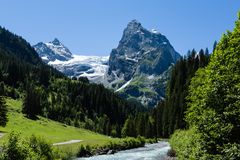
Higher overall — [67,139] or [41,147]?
[67,139]

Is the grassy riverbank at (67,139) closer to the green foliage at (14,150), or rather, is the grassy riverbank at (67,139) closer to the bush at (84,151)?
the bush at (84,151)

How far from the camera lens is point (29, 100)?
182 meters

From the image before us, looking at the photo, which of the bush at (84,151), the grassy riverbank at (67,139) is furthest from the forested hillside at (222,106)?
the bush at (84,151)

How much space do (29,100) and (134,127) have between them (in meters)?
49.1

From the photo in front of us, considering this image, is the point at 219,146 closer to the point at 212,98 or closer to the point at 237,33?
the point at 212,98

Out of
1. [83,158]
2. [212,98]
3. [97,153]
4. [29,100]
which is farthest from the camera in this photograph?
[29,100]

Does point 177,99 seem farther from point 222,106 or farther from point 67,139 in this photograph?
point 222,106

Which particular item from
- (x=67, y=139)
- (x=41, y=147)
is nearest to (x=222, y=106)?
(x=41, y=147)

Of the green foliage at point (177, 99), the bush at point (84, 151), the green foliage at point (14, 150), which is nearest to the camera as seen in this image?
the green foliage at point (14, 150)

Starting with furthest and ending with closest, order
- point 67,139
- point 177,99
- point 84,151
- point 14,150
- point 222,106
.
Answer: point 177,99 → point 67,139 → point 84,151 → point 222,106 → point 14,150

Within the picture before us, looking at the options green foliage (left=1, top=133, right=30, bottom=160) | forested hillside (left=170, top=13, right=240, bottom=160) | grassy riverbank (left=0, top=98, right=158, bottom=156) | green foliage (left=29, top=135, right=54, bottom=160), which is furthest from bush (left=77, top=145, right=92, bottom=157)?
green foliage (left=1, top=133, right=30, bottom=160)

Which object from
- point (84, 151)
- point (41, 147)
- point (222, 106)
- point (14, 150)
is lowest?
point (84, 151)

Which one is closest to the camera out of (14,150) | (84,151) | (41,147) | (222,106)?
(14,150)

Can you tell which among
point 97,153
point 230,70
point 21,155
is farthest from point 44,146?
point 97,153
